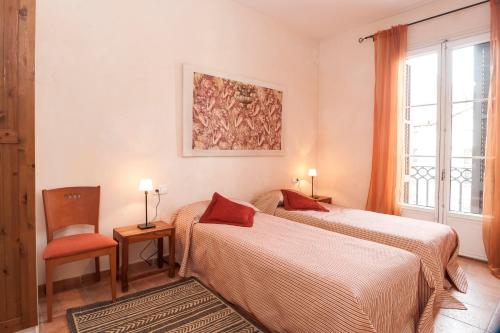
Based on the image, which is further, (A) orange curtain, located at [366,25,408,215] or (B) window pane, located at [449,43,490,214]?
(A) orange curtain, located at [366,25,408,215]

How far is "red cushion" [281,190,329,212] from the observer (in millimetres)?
3488

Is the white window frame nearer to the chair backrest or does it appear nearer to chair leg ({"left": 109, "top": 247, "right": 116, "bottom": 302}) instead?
chair leg ({"left": 109, "top": 247, "right": 116, "bottom": 302})

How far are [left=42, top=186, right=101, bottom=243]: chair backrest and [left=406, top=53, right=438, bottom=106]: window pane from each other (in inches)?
155

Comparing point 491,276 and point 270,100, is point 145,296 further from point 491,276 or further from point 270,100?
point 491,276

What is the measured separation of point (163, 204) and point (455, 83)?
3.72m

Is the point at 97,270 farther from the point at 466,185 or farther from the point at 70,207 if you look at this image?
the point at 466,185

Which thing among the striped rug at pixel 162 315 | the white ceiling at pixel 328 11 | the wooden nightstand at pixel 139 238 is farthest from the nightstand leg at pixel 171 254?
the white ceiling at pixel 328 11

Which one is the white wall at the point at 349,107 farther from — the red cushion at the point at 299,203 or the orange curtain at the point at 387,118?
the red cushion at the point at 299,203

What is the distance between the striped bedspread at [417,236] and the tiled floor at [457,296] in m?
0.10

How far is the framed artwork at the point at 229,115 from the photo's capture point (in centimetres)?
323

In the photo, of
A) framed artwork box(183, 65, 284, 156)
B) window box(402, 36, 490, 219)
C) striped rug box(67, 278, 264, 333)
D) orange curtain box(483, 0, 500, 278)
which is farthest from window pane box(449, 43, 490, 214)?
striped rug box(67, 278, 264, 333)

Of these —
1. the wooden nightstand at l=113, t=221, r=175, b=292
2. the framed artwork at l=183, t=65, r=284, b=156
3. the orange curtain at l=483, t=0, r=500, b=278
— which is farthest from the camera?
the framed artwork at l=183, t=65, r=284, b=156

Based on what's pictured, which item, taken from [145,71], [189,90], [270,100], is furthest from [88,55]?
[270,100]

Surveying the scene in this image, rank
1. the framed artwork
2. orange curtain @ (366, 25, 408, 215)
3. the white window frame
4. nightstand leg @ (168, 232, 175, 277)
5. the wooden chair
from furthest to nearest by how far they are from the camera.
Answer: orange curtain @ (366, 25, 408, 215) < the white window frame < the framed artwork < nightstand leg @ (168, 232, 175, 277) < the wooden chair
